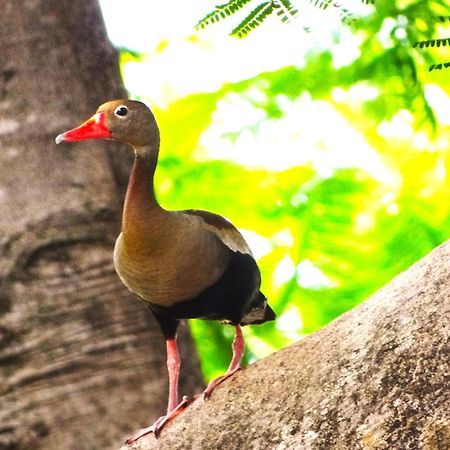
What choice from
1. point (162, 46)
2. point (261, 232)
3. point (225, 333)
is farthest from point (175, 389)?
point (162, 46)

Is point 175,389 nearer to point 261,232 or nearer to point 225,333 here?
point 225,333

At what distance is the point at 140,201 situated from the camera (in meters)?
3.53

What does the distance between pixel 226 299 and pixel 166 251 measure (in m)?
0.36

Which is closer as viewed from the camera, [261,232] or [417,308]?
[417,308]

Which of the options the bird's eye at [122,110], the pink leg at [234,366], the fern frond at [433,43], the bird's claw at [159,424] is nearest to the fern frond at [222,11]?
the fern frond at [433,43]

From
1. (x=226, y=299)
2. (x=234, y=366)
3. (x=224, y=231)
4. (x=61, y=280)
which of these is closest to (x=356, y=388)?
(x=234, y=366)

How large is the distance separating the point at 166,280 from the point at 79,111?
172cm

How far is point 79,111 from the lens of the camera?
491 centimetres

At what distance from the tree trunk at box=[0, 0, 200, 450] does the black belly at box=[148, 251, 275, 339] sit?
745 mm

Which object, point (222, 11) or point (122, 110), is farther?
point (122, 110)

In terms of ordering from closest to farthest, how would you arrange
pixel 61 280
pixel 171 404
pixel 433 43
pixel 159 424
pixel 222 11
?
pixel 433 43 < pixel 222 11 < pixel 159 424 < pixel 171 404 < pixel 61 280

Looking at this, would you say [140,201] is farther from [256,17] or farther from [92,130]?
[256,17]

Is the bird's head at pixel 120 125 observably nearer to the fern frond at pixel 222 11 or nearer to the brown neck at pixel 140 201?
the brown neck at pixel 140 201

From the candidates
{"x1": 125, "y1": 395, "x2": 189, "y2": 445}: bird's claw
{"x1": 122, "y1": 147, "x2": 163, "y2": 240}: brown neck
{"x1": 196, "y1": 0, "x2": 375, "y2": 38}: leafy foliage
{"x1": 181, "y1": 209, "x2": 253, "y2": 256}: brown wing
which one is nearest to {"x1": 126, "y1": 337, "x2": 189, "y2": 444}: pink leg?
{"x1": 125, "y1": 395, "x2": 189, "y2": 445}: bird's claw
